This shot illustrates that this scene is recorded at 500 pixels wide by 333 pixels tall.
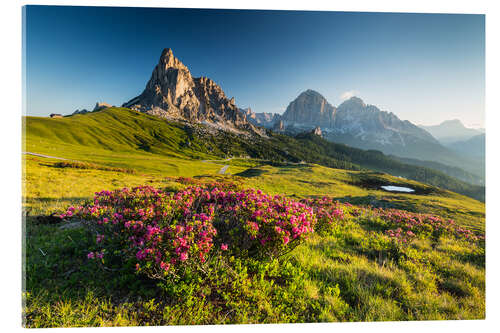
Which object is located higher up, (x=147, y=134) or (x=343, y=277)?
(x=147, y=134)

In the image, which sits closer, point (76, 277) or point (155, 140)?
point (76, 277)

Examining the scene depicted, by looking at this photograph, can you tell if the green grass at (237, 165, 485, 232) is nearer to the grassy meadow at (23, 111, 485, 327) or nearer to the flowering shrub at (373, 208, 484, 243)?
the flowering shrub at (373, 208, 484, 243)

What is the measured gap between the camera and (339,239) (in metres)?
5.38

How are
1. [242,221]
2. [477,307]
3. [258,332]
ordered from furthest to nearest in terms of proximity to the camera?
[477,307], [242,221], [258,332]

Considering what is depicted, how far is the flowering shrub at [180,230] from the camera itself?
288 centimetres

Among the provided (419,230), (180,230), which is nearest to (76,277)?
(180,230)

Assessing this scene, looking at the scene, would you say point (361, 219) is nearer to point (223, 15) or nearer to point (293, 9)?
point (293, 9)

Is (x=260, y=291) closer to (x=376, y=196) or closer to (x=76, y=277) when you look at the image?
(x=76, y=277)

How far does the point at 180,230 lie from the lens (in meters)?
2.97

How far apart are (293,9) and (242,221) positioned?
23.6 ft

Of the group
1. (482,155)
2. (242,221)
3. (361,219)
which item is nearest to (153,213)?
(242,221)

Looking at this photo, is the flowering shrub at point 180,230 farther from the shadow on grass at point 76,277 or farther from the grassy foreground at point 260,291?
the grassy foreground at point 260,291

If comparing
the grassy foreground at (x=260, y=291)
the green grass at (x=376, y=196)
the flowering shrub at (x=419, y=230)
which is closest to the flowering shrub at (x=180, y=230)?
the grassy foreground at (x=260, y=291)

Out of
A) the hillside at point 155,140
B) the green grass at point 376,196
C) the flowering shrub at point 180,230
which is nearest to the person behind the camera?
the flowering shrub at point 180,230
